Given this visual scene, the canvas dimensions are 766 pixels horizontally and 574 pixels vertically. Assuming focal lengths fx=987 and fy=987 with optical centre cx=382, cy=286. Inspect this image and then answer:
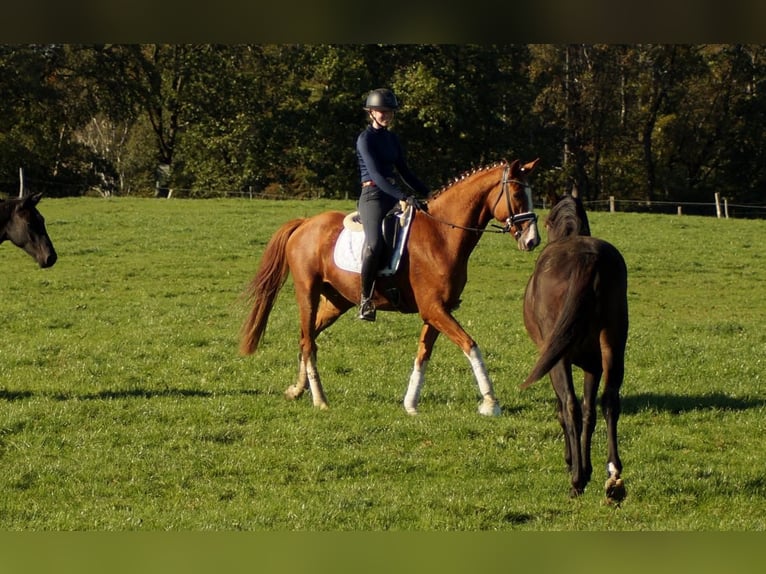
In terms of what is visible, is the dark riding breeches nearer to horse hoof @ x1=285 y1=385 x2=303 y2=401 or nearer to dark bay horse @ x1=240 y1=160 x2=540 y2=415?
dark bay horse @ x1=240 y1=160 x2=540 y2=415

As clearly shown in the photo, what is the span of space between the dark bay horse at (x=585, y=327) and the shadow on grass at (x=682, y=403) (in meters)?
3.54

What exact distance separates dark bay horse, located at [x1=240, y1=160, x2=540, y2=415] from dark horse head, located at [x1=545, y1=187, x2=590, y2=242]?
5.46ft

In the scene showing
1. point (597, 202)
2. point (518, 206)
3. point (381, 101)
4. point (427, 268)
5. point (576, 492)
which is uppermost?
point (381, 101)

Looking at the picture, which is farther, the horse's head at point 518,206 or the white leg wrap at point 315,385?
the white leg wrap at point 315,385

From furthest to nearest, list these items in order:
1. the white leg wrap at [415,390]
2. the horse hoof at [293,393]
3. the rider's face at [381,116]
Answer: the horse hoof at [293,393] → the white leg wrap at [415,390] → the rider's face at [381,116]

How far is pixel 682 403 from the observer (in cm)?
1178

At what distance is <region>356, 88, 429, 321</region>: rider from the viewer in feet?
35.9

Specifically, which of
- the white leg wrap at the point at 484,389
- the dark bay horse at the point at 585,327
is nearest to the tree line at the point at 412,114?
the white leg wrap at the point at 484,389

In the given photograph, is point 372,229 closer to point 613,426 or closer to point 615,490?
point 613,426

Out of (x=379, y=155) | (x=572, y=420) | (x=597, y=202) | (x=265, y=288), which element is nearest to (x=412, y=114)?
(x=597, y=202)

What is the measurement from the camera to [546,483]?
326 inches

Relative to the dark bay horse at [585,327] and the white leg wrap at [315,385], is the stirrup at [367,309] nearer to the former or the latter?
the white leg wrap at [315,385]

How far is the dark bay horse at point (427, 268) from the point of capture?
1116 centimetres

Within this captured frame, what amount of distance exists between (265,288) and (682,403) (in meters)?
5.33
